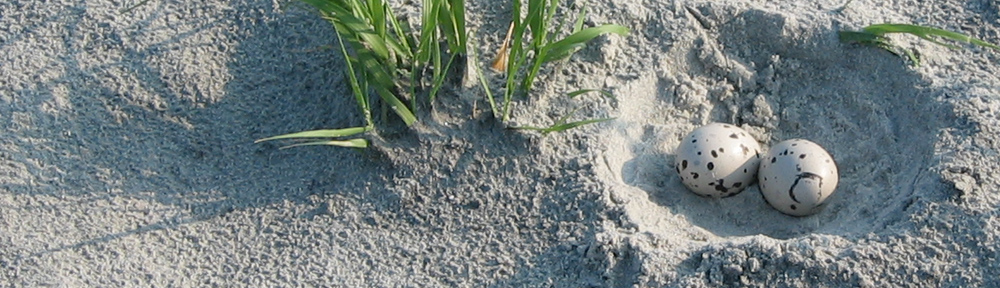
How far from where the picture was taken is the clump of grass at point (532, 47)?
2604 millimetres

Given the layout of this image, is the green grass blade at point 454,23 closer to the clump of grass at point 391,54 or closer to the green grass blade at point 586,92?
the clump of grass at point 391,54

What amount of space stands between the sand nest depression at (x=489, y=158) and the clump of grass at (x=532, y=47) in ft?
0.13

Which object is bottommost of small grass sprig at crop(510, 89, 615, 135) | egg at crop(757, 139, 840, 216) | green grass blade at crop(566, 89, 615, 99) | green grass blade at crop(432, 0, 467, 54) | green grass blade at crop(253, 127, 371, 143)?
egg at crop(757, 139, 840, 216)

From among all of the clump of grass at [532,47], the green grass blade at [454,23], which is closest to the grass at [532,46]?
the clump of grass at [532,47]

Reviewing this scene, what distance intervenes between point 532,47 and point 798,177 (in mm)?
649

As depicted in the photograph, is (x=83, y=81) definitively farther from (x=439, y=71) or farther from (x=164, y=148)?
(x=439, y=71)

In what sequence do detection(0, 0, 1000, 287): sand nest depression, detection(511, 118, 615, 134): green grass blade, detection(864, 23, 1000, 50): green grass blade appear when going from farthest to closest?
detection(864, 23, 1000, 50): green grass blade
detection(511, 118, 615, 134): green grass blade
detection(0, 0, 1000, 287): sand nest depression

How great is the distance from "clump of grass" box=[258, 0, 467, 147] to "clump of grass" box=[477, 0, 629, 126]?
0.41ft

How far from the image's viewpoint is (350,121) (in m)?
2.75

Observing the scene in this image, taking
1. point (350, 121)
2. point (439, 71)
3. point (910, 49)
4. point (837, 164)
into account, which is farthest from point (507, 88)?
point (910, 49)

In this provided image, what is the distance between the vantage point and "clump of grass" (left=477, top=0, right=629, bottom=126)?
8.54 ft

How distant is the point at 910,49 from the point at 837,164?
346 mm

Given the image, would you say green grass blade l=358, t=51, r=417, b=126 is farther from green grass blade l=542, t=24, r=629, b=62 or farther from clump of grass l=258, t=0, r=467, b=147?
green grass blade l=542, t=24, r=629, b=62

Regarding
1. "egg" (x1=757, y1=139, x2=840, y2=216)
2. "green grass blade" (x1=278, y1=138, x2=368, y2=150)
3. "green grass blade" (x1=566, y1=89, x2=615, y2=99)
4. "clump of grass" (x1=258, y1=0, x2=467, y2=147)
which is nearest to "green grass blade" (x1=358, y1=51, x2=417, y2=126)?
"clump of grass" (x1=258, y1=0, x2=467, y2=147)
